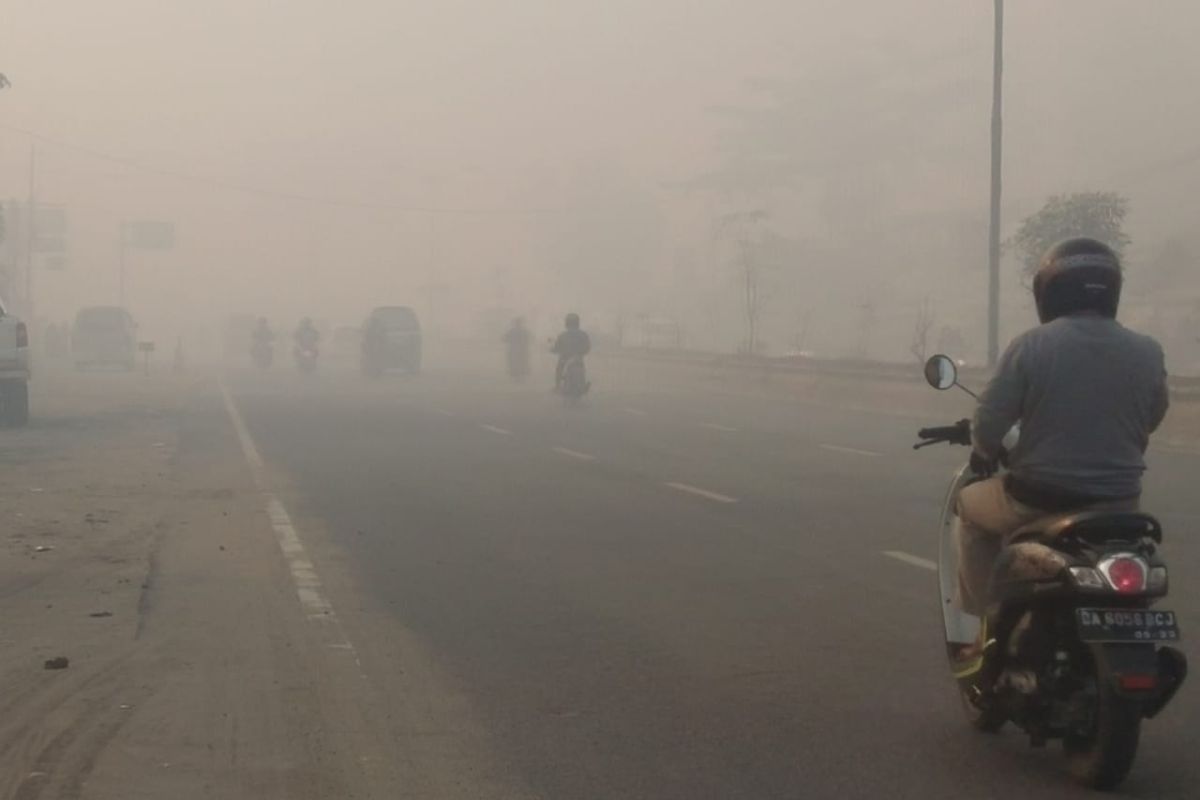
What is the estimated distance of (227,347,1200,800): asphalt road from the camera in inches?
254

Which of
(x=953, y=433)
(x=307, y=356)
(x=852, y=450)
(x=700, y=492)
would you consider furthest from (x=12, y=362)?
(x=307, y=356)

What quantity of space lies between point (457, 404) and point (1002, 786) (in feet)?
97.9

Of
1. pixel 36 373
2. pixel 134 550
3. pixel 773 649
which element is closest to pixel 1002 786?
pixel 773 649

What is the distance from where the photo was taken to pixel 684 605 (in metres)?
A: 10.1

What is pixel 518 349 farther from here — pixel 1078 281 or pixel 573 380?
pixel 1078 281

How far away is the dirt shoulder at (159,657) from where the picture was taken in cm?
635

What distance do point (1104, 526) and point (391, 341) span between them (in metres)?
48.6

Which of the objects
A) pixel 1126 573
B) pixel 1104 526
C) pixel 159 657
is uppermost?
pixel 1104 526

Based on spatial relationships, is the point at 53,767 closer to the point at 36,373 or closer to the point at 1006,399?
the point at 1006,399

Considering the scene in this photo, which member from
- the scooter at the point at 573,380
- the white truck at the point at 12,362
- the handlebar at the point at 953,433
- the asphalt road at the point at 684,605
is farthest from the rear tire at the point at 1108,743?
the scooter at the point at 573,380

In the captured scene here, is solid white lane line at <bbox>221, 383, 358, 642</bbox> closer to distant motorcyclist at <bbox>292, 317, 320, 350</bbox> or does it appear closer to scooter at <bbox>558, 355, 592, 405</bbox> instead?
scooter at <bbox>558, 355, 592, 405</bbox>

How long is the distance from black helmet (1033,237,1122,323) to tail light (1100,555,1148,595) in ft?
3.41

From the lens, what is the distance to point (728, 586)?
1085cm

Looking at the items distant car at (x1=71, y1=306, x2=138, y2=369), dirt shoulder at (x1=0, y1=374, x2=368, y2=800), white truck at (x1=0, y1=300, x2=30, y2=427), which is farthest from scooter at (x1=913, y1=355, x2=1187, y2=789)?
distant car at (x1=71, y1=306, x2=138, y2=369)
